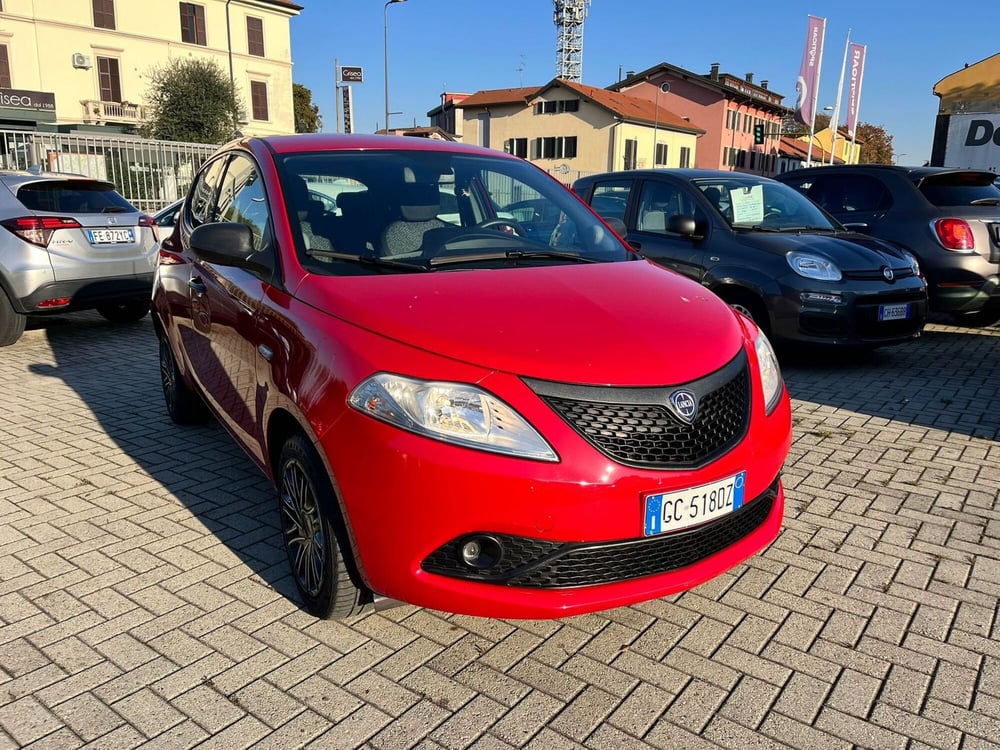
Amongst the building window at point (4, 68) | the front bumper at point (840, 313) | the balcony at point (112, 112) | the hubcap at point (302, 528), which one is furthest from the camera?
the balcony at point (112, 112)

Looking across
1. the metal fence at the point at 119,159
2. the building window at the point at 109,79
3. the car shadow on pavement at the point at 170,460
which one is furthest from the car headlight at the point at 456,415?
the building window at the point at 109,79

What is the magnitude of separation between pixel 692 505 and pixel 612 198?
5.80 metres

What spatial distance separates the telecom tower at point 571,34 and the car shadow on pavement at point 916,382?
80.4 meters

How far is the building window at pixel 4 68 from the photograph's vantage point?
3856cm

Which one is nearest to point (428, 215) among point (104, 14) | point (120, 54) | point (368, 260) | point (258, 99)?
point (368, 260)

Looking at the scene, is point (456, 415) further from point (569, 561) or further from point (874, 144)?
point (874, 144)

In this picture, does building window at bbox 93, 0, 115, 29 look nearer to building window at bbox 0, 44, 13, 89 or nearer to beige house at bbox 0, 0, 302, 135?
beige house at bbox 0, 0, 302, 135

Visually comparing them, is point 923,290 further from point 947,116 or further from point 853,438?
point 947,116

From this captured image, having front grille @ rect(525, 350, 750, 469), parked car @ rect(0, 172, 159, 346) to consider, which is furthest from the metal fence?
front grille @ rect(525, 350, 750, 469)

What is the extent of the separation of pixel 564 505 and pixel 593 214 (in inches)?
83.2

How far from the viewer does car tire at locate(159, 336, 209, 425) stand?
4.98 metres

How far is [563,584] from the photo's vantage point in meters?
2.41

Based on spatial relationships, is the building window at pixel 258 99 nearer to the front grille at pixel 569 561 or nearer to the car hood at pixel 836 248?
the car hood at pixel 836 248

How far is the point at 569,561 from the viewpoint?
7.81 ft
